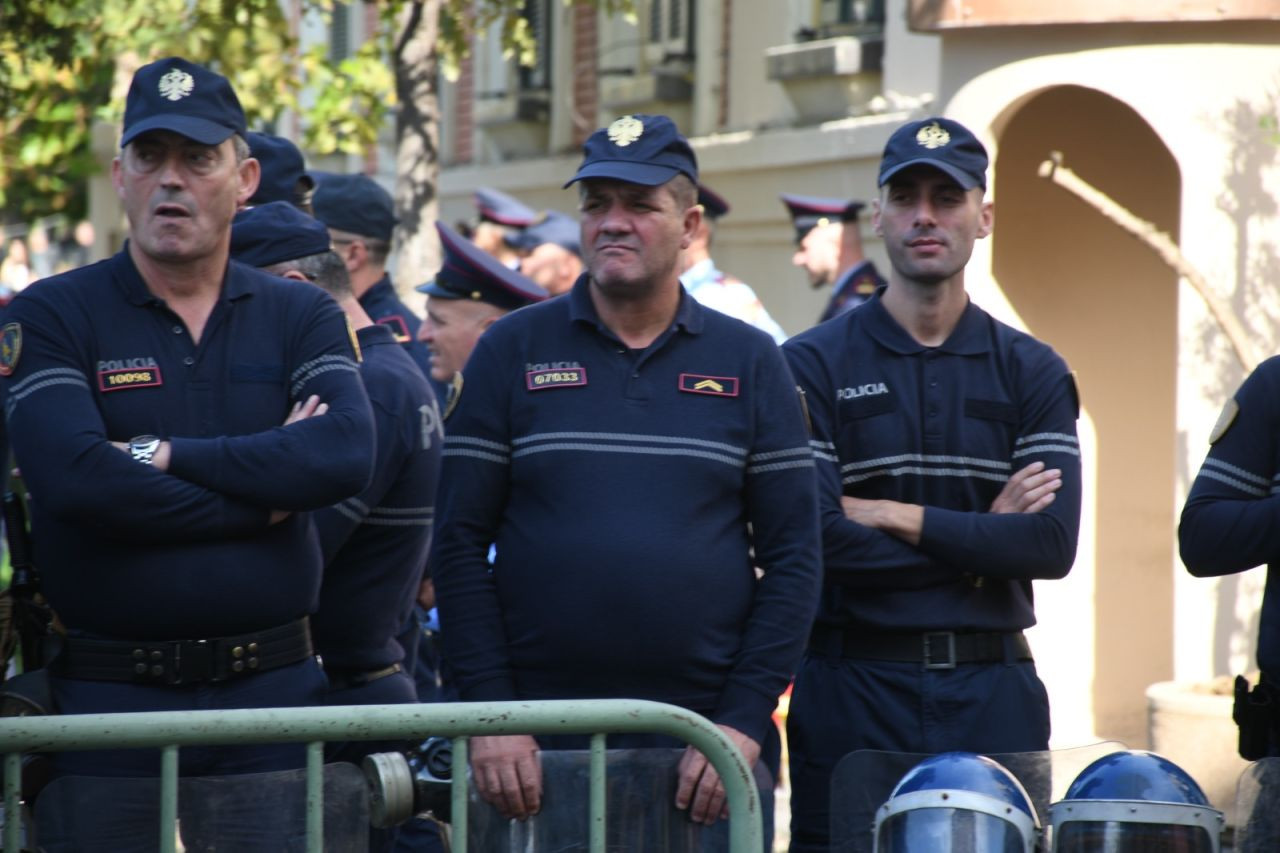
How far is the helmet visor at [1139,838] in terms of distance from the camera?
359cm

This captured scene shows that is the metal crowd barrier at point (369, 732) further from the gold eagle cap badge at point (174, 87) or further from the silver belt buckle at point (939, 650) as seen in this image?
the gold eagle cap badge at point (174, 87)

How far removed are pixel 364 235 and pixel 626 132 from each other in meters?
2.59

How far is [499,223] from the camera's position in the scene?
11.6 m

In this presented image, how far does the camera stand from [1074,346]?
9203 millimetres

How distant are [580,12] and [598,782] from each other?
13.0 meters

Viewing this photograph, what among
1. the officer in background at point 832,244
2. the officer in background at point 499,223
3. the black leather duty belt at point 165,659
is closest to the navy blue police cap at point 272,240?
the black leather duty belt at point 165,659

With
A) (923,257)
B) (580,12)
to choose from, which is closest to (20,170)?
(580,12)

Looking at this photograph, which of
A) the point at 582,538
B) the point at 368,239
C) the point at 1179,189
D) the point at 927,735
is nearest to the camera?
the point at 582,538

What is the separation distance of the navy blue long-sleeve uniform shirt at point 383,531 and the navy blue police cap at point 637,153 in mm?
1105

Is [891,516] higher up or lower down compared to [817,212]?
lower down

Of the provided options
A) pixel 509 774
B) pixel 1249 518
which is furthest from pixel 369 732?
pixel 1249 518

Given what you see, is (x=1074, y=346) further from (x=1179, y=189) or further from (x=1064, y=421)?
(x=1064, y=421)

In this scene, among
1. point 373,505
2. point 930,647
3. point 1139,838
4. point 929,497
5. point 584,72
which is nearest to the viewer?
point 1139,838

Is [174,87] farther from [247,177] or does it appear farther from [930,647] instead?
[930,647]
